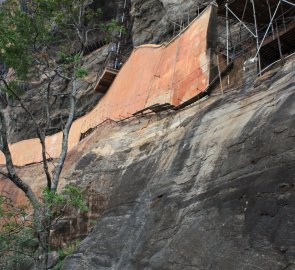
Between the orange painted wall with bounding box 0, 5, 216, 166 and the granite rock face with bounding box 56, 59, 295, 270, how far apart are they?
204cm

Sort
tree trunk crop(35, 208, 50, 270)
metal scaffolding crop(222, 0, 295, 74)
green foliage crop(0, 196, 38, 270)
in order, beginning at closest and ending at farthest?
tree trunk crop(35, 208, 50, 270) < green foliage crop(0, 196, 38, 270) < metal scaffolding crop(222, 0, 295, 74)

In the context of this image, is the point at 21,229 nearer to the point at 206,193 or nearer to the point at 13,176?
the point at 13,176

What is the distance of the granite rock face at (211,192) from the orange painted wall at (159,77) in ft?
6.68

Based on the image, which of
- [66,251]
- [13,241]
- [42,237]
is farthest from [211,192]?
[66,251]

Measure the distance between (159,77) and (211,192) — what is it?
31.3ft

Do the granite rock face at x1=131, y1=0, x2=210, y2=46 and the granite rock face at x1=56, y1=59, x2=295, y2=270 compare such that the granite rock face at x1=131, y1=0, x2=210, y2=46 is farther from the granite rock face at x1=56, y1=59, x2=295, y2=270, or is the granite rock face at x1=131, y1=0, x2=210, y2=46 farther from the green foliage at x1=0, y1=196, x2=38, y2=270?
the green foliage at x1=0, y1=196, x2=38, y2=270

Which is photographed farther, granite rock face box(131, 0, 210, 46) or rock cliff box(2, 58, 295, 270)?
granite rock face box(131, 0, 210, 46)

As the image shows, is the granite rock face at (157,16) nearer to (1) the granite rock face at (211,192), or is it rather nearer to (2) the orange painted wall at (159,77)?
(2) the orange painted wall at (159,77)

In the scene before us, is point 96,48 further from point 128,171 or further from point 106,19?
point 128,171

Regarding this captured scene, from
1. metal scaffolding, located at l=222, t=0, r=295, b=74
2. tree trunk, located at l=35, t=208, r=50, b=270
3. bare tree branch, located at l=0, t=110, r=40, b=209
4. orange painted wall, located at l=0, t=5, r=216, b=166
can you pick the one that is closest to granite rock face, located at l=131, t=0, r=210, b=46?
orange painted wall, located at l=0, t=5, r=216, b=166

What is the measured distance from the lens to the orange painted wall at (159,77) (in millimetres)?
16688

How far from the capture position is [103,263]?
36.5 ft

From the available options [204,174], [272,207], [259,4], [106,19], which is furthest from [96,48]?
[272,207]

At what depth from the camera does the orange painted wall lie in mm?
16688
